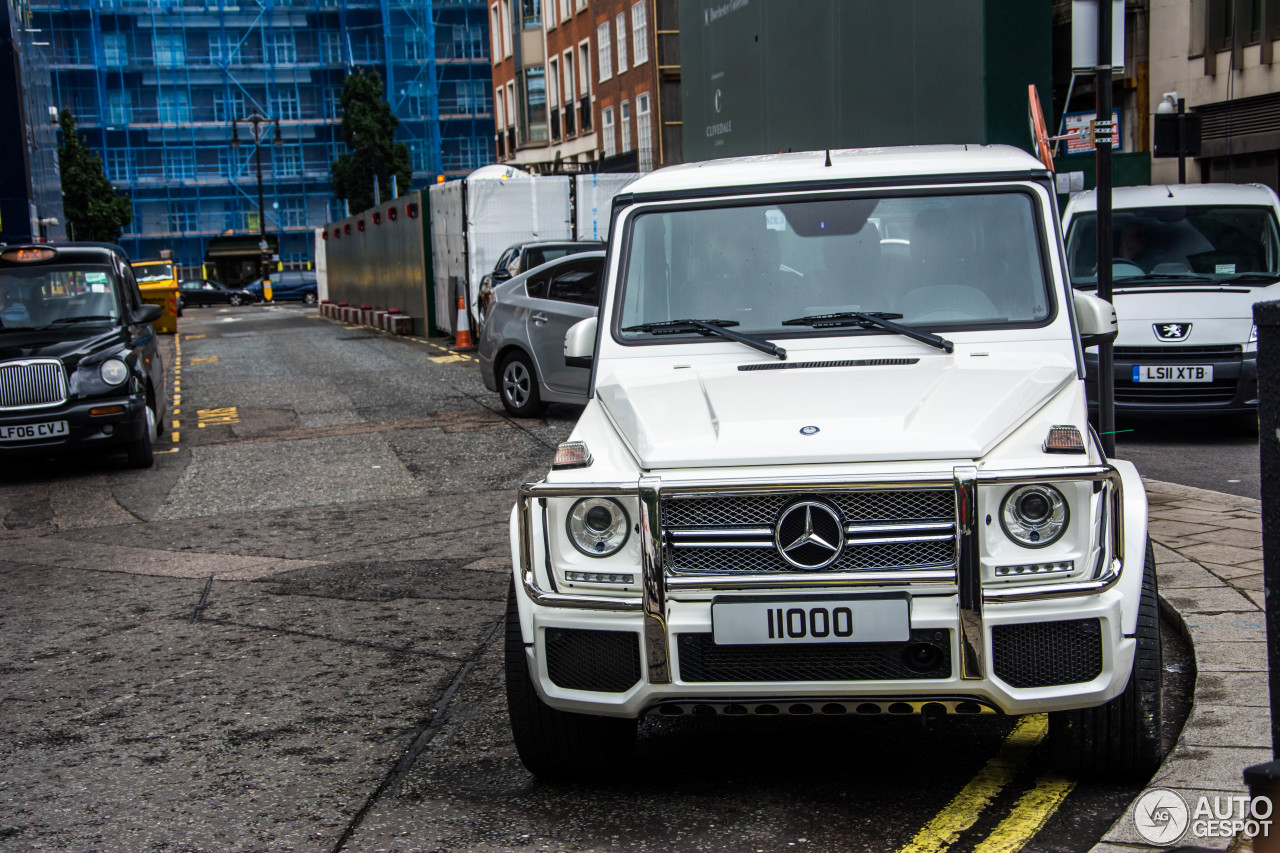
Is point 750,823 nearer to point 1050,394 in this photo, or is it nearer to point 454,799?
point 454,799

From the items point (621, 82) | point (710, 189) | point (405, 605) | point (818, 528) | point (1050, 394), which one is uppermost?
point (621, 82)

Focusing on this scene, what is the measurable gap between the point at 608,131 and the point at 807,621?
4657 cm

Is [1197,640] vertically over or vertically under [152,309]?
under

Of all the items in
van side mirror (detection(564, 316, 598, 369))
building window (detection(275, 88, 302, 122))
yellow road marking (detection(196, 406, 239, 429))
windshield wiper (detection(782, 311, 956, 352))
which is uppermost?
building window (detection(275, 88, 302, 122))

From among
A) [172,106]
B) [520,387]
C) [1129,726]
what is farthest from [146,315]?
[172,106]

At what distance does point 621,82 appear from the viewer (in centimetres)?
4684

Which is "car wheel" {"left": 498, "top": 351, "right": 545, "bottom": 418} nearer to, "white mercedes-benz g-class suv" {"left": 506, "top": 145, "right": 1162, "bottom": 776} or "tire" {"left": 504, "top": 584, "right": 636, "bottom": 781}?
"white mercedes-benz g-class suv" {"left": 506, "top": 145, "right": 1162, "bottom": 776}

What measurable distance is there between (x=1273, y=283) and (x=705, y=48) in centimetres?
700

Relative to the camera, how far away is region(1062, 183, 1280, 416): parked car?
35.0 ft

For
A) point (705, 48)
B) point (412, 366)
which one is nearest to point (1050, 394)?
point (705, 48)

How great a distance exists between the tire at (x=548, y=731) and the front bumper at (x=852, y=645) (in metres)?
0.20

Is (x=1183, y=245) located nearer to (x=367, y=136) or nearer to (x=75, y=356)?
(x=75, y=356)

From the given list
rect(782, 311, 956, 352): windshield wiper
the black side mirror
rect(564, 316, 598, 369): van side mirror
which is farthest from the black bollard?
the black side mirror

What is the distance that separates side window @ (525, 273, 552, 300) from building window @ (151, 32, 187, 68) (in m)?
61.1
